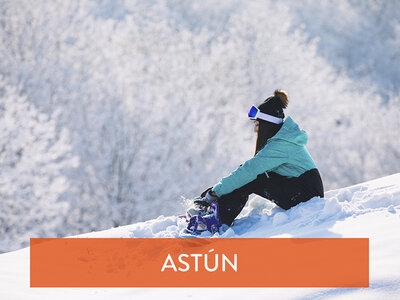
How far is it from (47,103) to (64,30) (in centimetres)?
325

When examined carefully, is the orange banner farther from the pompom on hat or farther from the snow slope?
the pompom on hat

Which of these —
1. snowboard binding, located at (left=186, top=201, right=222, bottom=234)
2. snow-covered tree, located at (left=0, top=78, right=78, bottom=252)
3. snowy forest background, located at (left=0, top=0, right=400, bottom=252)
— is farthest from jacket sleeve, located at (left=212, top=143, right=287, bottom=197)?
snowy forest background, located at (left=0, top=0, right=400, bottom=252)

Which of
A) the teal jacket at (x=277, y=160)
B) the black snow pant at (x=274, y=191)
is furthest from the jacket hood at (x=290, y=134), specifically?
the black snow pant at (x=274, y=191)

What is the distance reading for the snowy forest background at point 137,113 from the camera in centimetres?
1290

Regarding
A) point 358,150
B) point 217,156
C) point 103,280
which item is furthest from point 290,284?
point 358,150

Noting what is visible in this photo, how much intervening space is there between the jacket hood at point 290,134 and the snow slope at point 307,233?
520mm

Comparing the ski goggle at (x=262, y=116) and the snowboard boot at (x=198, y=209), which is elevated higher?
the ski goggle at (x=262, y=116)

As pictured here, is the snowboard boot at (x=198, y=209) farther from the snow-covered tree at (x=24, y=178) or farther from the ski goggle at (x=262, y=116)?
the snow-covered tree at (x=24, y=178)

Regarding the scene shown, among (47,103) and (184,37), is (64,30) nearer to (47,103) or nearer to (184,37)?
(47,103)

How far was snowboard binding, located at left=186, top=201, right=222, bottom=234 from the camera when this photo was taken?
379 centimetres

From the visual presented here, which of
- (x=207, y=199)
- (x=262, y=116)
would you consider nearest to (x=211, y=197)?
(x=207, y=199)

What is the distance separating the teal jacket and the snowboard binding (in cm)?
14

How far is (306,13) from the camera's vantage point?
31547mm

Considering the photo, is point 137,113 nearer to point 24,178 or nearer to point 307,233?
point 24,178
